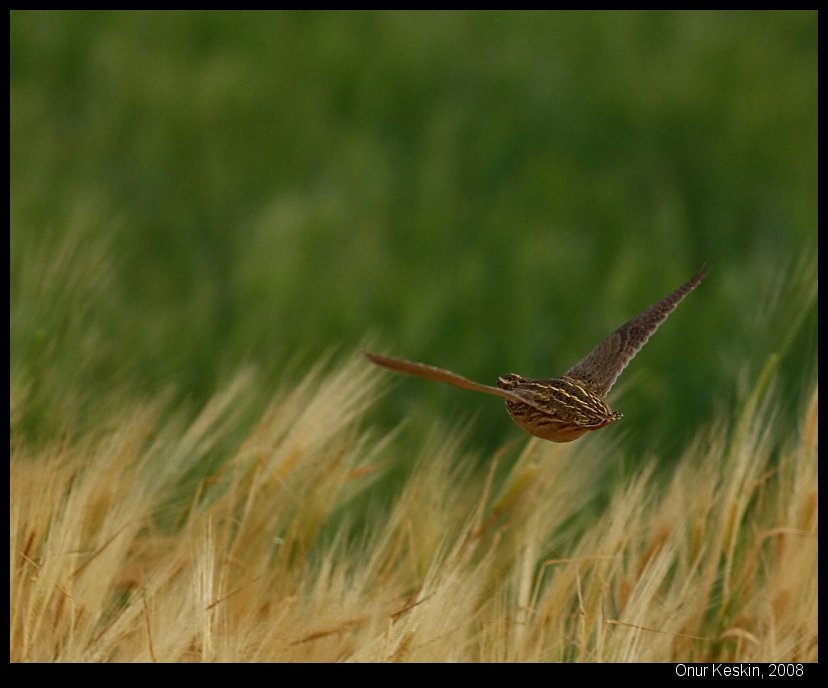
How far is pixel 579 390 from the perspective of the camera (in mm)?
1894

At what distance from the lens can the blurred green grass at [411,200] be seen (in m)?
4.30

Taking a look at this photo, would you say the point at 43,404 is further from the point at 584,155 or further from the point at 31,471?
the point at 584,155

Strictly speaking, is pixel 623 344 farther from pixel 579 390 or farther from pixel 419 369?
pixel 419 369

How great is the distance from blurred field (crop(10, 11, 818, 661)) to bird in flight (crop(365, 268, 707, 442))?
2.21 ft

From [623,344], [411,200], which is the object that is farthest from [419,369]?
[411,200]

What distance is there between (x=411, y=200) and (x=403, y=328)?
138 cm

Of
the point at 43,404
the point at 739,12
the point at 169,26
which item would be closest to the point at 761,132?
the point at 739,12

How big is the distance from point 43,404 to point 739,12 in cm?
530

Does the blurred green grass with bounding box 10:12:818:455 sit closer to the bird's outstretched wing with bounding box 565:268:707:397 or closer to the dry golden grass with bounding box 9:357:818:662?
the dry golden grass with bounding box 9:357:818:662

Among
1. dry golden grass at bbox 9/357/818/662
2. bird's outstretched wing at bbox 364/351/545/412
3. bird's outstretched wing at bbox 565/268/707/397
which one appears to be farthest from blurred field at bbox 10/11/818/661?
bird's outstretched wing at bbox 364/351/545/412

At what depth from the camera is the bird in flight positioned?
5.90 ft

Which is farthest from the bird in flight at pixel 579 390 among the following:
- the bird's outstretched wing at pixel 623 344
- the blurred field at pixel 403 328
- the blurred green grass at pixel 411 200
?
the blurred green grass at pixel 411 200

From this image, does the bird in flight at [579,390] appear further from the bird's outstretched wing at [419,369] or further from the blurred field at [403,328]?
the blurred field at [403,328]

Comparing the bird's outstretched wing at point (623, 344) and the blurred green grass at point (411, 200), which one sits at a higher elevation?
the blurred green grass at point (411, 200)
